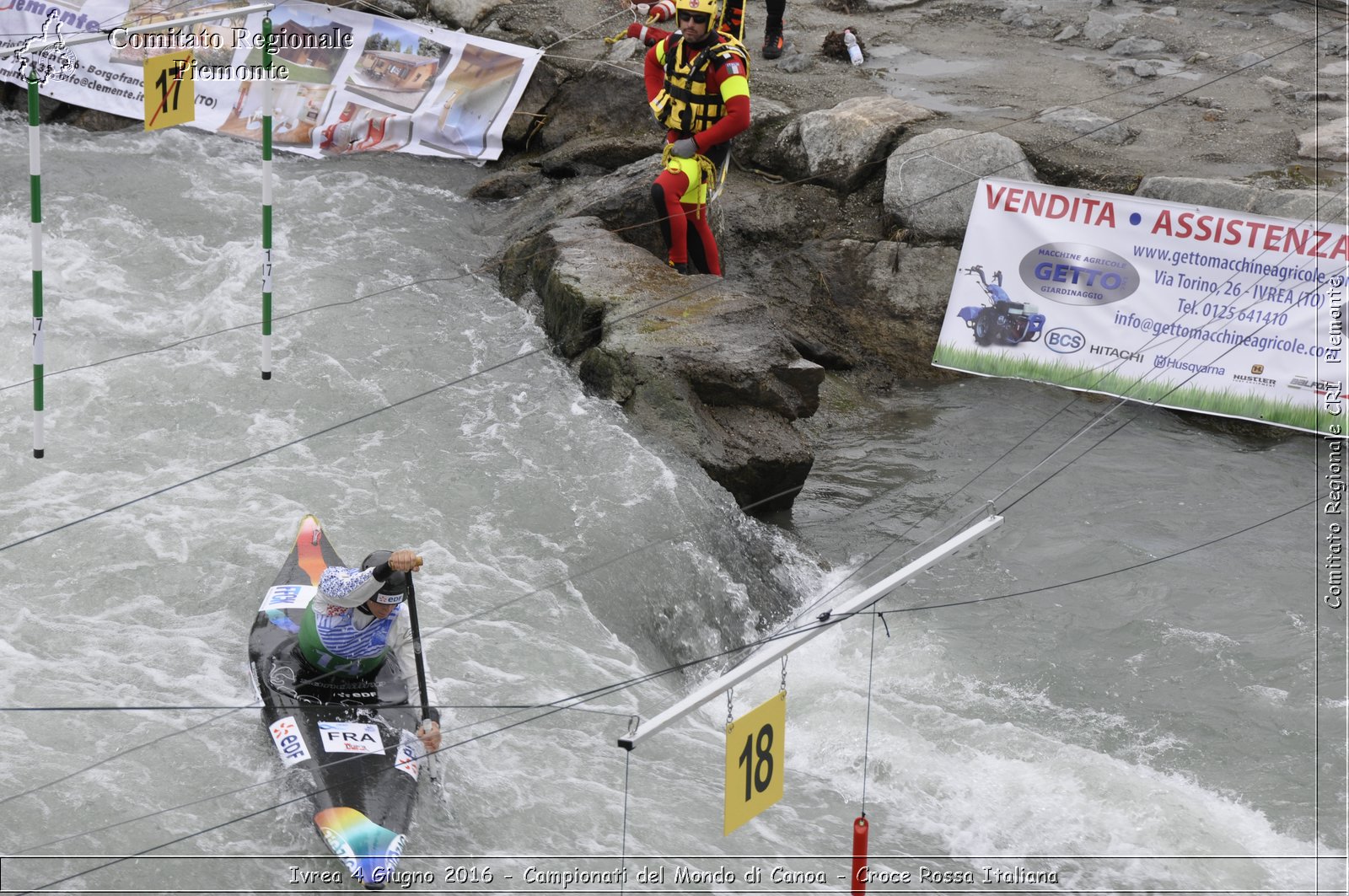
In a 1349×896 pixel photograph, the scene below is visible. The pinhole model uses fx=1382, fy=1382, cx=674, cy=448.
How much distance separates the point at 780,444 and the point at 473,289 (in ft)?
9.28

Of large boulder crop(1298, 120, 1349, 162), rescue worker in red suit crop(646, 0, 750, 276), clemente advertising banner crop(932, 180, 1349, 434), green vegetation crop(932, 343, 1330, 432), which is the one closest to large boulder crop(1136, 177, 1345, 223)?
clemente advertising banner crop(932, 180, 1349, 434)

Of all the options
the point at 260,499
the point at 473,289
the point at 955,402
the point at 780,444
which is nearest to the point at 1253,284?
the point at 955,402

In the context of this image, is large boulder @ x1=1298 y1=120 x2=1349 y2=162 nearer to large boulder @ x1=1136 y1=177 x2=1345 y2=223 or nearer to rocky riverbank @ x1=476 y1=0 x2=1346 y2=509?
rocky riverbank @ x1=476 y1=0 x2=1346 y2=509

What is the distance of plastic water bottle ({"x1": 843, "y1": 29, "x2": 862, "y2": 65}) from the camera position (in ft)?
38.4

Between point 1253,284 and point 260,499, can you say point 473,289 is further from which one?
point 1253,284

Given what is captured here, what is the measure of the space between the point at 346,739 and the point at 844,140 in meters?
6.32

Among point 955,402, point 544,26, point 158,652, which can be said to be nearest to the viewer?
point 158,652

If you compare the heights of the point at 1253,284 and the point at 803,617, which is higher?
the point at 1253,284

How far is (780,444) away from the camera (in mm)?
7652

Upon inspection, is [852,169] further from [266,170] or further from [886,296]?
[266,170]

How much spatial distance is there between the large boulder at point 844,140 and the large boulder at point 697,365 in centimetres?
203

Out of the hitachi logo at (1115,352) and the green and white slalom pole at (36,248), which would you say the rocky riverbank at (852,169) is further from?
the green and white slalom pole at (36,248)

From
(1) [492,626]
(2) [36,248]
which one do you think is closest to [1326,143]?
(1) [492,626]

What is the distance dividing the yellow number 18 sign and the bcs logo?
5255mm
